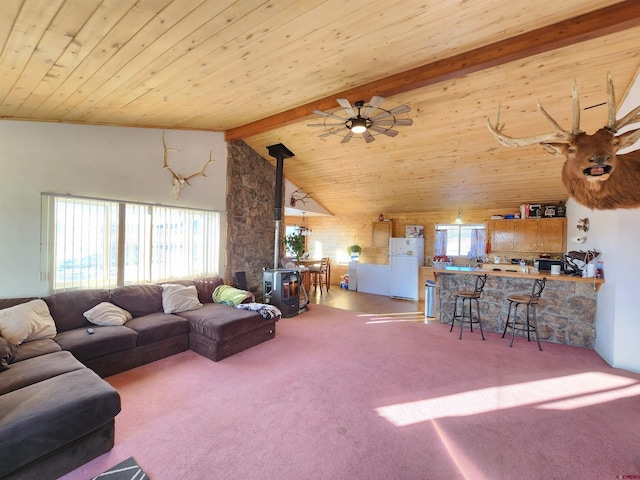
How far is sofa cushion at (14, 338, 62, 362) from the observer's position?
7.46 feet

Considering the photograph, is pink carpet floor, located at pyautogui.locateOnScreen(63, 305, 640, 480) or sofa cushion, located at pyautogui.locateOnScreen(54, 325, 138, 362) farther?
sofa cushion, located at pyautogui.locateOnScreen(54, 325, 138, 362)

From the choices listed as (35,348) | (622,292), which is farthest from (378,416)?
(622,292)

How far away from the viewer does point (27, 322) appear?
254 cm

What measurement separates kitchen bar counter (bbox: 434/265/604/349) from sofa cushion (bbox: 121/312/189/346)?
407cm

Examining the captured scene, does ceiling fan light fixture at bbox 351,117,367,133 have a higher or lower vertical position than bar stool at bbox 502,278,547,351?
higher

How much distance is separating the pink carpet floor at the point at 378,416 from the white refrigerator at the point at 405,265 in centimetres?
330

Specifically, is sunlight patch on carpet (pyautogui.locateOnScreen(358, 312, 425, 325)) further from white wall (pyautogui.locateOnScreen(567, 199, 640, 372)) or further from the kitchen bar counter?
white wall (pyautogui.locateOnScreen(567, 199, 640, 372))

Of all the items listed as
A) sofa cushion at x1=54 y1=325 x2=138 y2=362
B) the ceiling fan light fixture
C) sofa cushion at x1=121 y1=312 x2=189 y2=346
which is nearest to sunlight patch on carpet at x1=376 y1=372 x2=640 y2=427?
sofa cushion at x1=121 y1=312 x2=189 y2=346

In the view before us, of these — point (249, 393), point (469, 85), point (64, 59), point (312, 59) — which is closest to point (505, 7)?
point (469, 85)

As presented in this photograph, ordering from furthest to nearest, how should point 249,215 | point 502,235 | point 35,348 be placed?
point 502,235 < point 249,215 < point 35,348

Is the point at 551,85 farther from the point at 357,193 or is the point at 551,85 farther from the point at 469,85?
the point at 357,193

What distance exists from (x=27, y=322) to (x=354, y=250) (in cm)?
672

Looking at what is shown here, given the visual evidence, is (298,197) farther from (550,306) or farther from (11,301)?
(550,306)

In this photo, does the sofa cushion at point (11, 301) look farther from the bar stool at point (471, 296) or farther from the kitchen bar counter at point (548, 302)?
the kitchen bar counter at point (548, 302)
